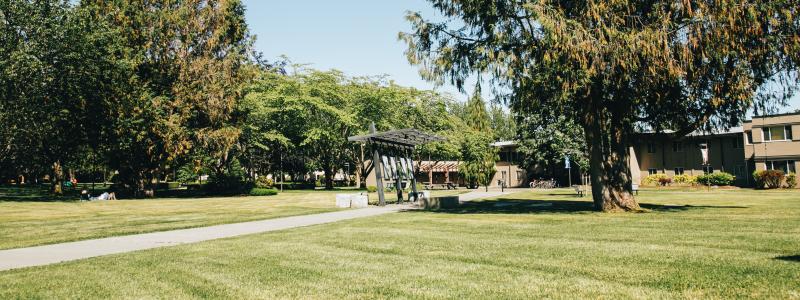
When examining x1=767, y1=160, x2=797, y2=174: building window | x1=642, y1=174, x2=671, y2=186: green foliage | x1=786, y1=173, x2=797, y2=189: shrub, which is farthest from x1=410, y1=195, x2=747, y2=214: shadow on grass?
x1=642, y1=174, x2=671, y2=186: green foliage

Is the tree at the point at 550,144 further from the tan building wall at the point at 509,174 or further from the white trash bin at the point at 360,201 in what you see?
the white trash bin at the point at 360,201

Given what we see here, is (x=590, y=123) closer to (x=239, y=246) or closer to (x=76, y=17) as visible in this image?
(x=239, y=246)

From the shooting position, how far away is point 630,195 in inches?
784

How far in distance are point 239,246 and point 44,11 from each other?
101ft

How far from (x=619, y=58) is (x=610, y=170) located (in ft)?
18.7

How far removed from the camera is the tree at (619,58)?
15383 mm

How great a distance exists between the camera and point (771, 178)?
43125 millimetres

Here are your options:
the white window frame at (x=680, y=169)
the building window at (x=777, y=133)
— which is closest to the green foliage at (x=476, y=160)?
the white window frame at (x=680, y=169)

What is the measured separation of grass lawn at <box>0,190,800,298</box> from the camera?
634cm

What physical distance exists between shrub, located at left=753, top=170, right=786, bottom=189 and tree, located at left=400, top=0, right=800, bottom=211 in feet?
97.2

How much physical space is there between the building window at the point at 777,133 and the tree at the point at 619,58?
33119 mm

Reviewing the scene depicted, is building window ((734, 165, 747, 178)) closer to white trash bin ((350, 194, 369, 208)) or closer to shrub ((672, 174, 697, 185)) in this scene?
shrub ((672, 174, 697, 185))

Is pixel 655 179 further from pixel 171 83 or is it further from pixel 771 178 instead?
pixel 171 83

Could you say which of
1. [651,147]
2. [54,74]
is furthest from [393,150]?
[651,147]
